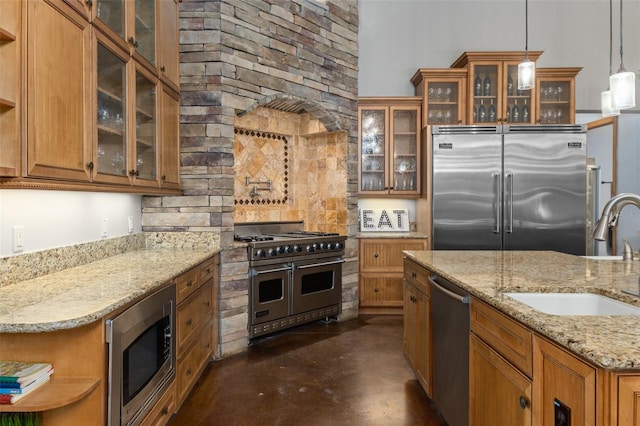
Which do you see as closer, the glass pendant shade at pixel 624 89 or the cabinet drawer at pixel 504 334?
the cabinet drawer at pixel 504 334

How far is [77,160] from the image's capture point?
199 cm

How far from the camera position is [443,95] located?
5.03m

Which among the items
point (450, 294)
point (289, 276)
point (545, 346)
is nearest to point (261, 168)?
point (289, 276)

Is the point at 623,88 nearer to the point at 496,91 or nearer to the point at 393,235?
the point at 496,91

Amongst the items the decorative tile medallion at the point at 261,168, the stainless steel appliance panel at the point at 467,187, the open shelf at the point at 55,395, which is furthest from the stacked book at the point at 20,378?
the stainless steel appliance panel at the point at 467,187

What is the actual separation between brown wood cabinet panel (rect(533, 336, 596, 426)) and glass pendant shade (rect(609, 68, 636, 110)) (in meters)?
1.94

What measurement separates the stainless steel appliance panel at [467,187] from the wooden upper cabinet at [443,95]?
1.11 feet

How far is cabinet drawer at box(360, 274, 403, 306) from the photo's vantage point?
494cm

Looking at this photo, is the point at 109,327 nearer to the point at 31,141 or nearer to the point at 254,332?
the point at 31,141

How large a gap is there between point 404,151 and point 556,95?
73.5 inches

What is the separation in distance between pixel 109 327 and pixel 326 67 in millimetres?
3579

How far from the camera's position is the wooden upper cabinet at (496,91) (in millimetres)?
4812

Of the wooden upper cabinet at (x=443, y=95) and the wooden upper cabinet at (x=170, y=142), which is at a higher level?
the wooden upper cabinet at (x=443, y=95)

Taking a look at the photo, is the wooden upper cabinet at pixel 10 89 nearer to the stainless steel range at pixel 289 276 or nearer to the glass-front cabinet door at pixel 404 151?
the stainless steel range at pixel 289 276
